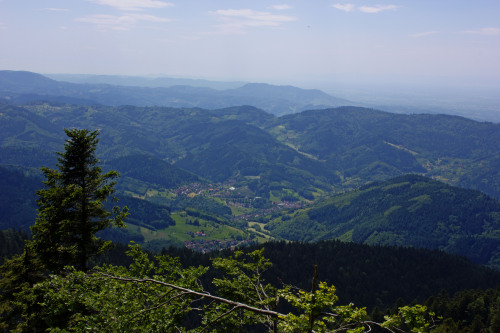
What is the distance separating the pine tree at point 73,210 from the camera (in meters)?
21.2

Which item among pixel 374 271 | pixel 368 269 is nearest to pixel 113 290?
pixel 368 269

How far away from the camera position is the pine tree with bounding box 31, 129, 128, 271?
21188 mm

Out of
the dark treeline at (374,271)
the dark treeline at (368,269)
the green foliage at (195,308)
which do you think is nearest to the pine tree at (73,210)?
the green foliage at (195,308)

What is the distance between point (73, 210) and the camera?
73.9 feet

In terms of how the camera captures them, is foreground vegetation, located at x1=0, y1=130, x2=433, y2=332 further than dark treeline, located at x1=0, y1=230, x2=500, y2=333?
No

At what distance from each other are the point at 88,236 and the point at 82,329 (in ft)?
39.5

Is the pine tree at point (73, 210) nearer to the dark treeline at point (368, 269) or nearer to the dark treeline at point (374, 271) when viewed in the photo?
the dark treeline at point (368, 269)

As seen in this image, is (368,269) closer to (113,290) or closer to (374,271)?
(374,271)

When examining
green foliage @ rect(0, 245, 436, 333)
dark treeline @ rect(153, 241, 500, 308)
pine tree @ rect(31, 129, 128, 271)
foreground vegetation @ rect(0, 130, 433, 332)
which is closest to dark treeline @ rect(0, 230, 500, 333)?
dark treeline @ rect(153, 241, 500, 308)

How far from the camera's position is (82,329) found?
11.6 m

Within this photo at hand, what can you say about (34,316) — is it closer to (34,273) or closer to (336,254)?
(34,273)

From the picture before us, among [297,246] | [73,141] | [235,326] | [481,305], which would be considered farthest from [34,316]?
[297,246]

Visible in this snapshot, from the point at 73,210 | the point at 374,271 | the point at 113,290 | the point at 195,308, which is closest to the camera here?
the point at 195,308

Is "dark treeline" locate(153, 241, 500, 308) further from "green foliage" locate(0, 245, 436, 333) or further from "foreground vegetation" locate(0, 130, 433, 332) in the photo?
"green foliage" locate(0, 245, 436, 333)
